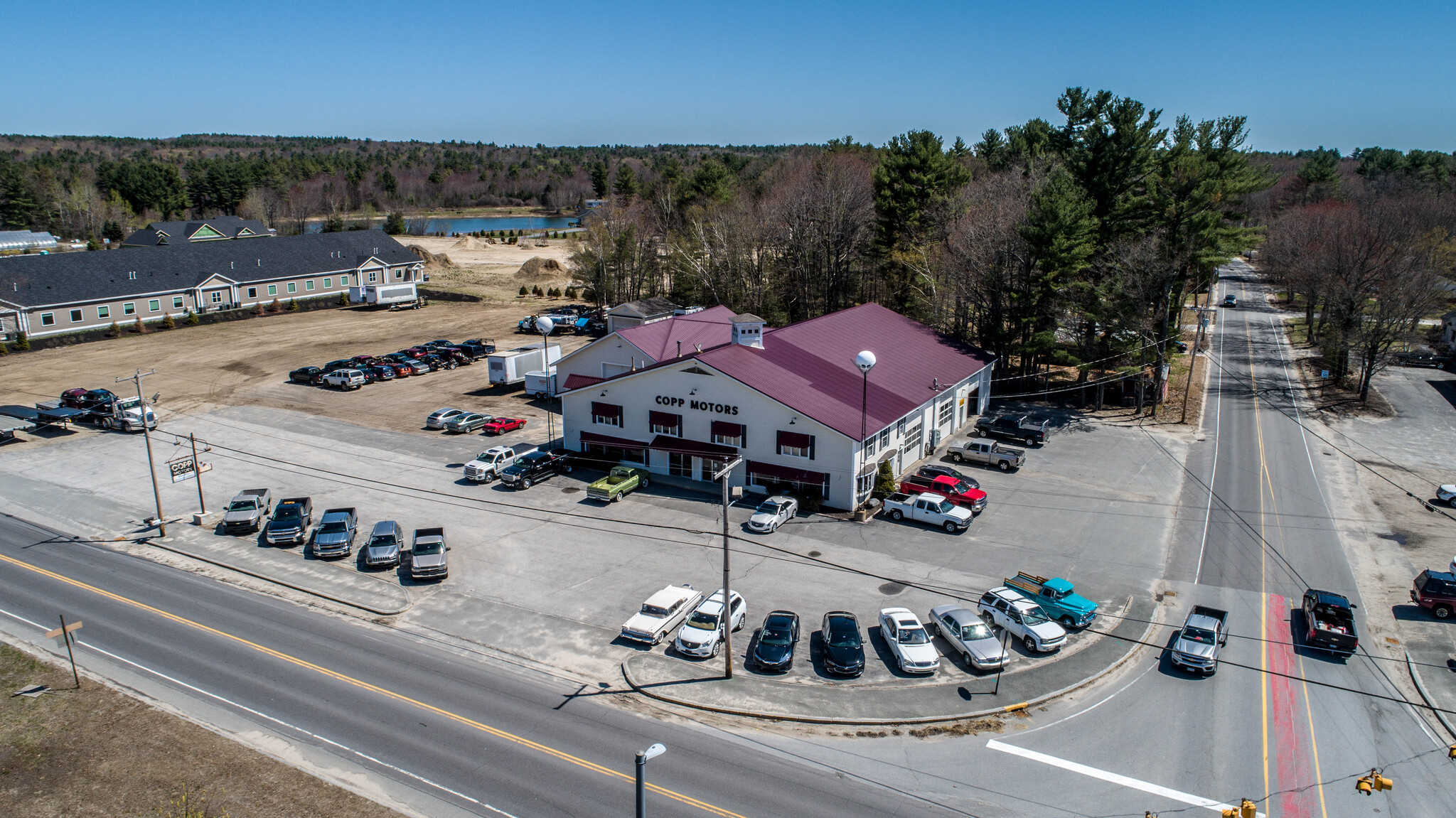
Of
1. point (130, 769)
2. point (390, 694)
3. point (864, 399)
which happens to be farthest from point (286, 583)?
point (864, 399)

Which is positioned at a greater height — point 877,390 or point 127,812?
point 877,390

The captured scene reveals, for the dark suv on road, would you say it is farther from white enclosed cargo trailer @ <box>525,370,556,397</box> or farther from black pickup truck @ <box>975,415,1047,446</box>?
white enclosed cargo trailer @ <box>525,370,556,397</box>

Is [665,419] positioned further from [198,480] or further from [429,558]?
[198,480]

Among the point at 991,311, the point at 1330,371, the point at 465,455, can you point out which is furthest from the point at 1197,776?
the point at 1330,371

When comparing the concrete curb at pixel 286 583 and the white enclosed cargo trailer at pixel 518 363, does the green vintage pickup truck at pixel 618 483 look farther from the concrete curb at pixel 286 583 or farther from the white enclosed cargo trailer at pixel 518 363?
the white enclosed cargo trailer at pixel 518 363

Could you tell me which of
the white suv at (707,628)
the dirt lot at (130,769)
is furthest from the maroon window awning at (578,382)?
the dirt lot at (130,769)

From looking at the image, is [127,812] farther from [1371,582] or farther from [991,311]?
[991,311]
